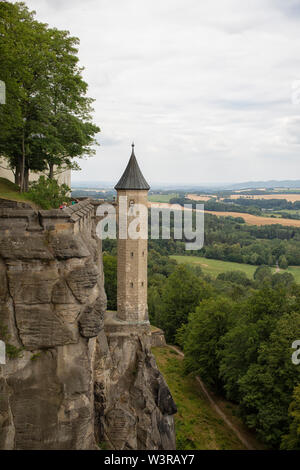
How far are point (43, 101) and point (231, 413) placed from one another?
87.6 ft

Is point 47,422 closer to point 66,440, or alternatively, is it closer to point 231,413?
point 66,440

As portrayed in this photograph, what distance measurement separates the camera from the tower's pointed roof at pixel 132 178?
2694cm

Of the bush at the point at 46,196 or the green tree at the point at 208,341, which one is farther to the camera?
the green tree at the point at 208,341

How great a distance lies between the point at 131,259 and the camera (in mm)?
27328

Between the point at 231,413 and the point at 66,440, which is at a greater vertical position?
the point at 66,440

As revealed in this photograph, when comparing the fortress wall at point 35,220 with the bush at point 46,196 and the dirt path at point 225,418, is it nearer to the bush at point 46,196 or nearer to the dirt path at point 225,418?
the bush at point 46,196

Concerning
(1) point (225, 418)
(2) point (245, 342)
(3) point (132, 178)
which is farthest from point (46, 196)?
(1) point (225, 418)

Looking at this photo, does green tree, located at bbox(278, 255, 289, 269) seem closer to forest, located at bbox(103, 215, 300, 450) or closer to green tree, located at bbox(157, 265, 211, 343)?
forest, located at bbox(103, 215, 300, 450)

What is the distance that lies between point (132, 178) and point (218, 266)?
70152 millimetres

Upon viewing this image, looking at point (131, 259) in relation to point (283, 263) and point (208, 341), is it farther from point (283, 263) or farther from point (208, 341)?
point (283, 263)
